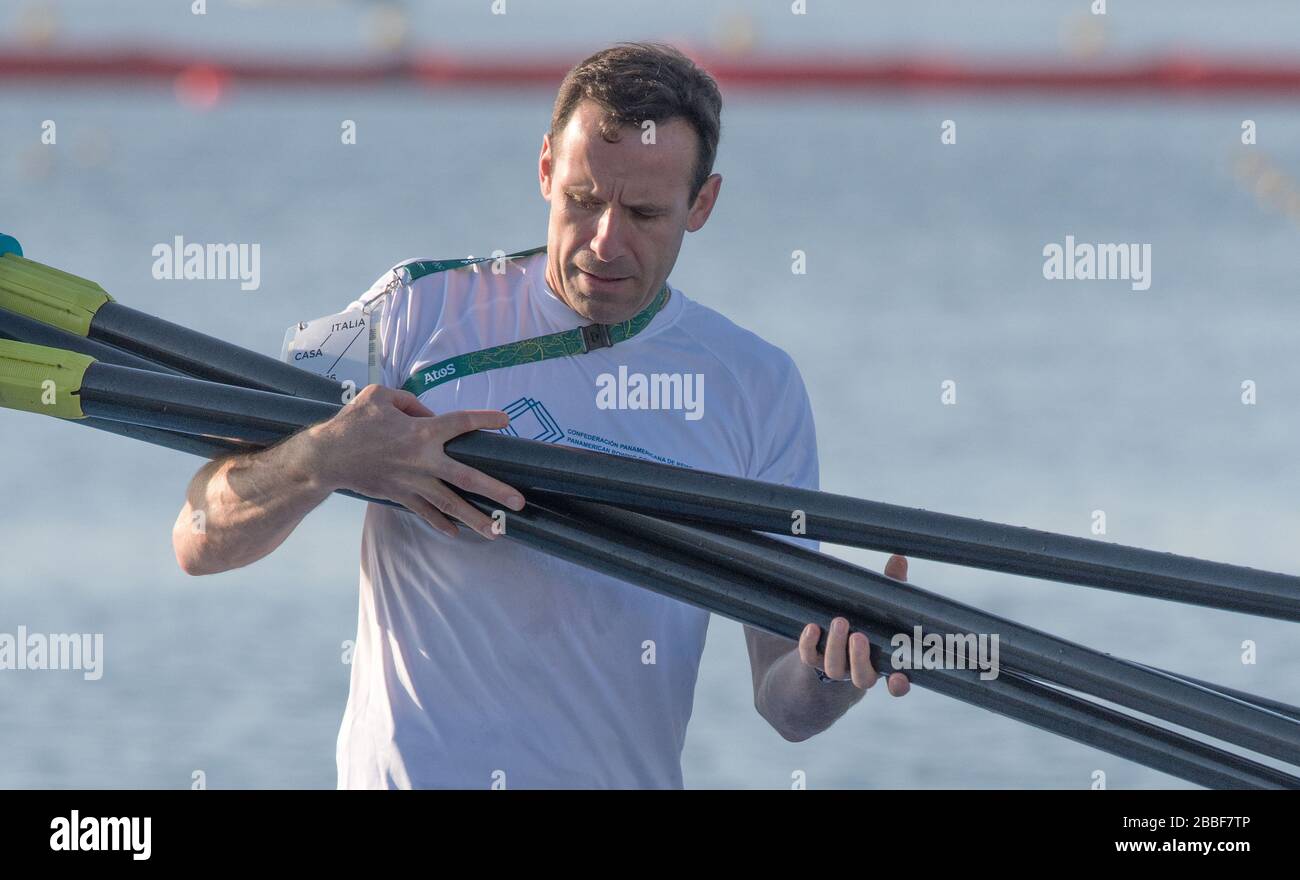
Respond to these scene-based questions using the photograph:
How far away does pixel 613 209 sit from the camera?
1.78 metres

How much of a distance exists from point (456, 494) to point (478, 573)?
0.23 m

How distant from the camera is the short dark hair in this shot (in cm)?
177

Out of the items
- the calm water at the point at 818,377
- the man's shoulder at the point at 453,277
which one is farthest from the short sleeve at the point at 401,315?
the calm water at the point at 818,377

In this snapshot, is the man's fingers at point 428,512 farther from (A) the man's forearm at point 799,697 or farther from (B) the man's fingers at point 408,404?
(A) the man's forearm at point 799,697

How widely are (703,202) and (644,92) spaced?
0.19 metres

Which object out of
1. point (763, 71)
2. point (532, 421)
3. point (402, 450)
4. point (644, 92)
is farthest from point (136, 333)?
point (763, 71)

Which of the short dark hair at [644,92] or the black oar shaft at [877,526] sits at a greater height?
the short dark hair at [644,92]

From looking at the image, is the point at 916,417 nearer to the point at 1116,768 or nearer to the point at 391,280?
the point at 1116,768

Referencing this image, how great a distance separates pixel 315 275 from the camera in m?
12.4

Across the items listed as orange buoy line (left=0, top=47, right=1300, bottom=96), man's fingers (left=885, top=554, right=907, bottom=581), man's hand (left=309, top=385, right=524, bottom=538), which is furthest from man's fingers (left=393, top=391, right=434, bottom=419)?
orange buoy line (left=0, top=47, right=1300, bottom=96)

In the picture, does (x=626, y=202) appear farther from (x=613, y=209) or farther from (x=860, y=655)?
(x=860, y=655)

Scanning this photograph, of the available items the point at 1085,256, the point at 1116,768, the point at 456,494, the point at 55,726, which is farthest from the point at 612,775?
the point at 1085,256

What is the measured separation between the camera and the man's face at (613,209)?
177 cm

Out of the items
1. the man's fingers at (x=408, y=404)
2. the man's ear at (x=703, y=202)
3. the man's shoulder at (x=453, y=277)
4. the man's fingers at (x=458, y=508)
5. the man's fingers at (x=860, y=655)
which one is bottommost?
the man's fingers at (x=860, y=655)
